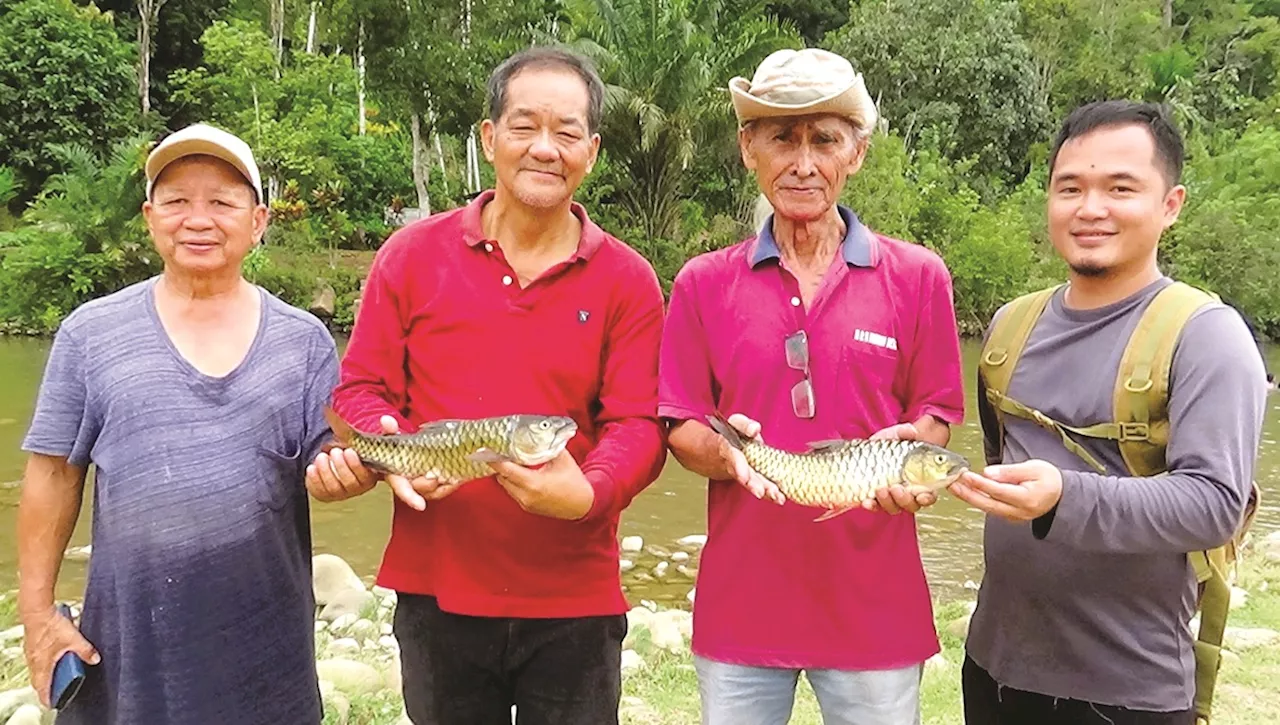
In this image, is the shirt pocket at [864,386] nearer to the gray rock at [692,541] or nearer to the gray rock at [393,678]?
the gray rock at [393,678]

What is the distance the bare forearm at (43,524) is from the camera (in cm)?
296

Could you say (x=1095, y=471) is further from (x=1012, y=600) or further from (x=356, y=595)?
(x=356, y=595)

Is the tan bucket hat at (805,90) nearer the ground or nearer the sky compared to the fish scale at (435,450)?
nearer the sky

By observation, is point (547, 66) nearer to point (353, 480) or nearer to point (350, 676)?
point (353, 480)

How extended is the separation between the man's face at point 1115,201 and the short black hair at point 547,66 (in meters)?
1.44

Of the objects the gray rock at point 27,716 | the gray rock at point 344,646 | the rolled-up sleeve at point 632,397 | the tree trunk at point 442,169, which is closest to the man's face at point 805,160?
the rolled-up sleeve at point 632,397

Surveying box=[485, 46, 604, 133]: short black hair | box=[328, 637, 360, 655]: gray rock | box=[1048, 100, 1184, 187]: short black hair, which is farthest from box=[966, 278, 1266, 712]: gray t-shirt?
box=[328, 637, 360, 655]: gray rock

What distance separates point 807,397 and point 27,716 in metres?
4.01

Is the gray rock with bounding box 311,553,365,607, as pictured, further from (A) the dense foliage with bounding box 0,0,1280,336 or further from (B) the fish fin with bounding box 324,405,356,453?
(A) the dense foliage with bounding box 0,0,1280,336

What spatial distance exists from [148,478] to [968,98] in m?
30.5

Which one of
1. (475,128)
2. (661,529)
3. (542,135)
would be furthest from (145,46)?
(542,135)

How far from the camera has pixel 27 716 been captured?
470 centimetres

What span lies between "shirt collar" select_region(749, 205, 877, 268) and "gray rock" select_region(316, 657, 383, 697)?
3680mm

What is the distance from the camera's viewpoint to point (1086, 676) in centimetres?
290
